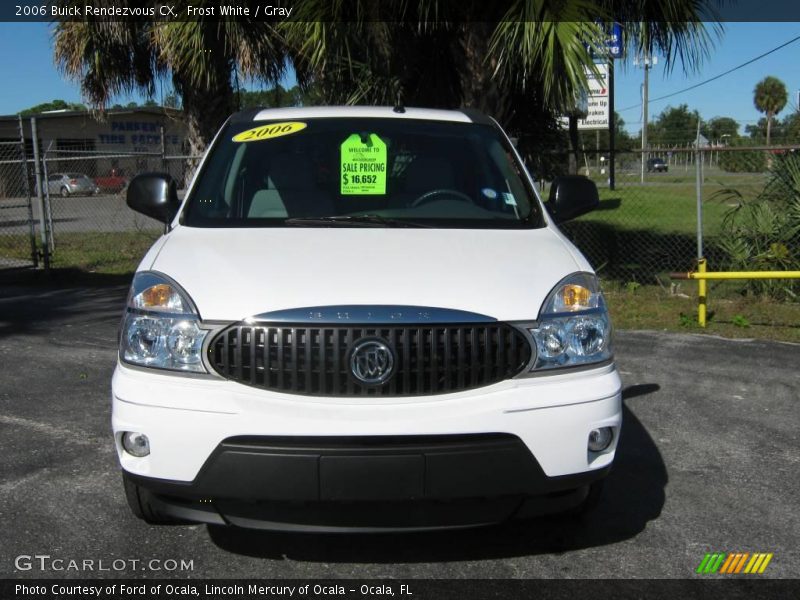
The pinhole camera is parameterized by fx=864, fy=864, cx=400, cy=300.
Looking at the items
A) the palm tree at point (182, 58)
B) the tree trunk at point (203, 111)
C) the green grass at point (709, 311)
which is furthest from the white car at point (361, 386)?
the tree trunk at point (203, 111)

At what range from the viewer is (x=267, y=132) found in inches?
173

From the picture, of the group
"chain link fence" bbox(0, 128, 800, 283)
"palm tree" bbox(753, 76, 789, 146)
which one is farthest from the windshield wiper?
"palm tree" bbox(753, 76, 789, 146)

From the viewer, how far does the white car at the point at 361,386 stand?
112 inches

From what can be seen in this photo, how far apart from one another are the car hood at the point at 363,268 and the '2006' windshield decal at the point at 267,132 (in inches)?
33.8

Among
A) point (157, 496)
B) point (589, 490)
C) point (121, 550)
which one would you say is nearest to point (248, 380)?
point (157, 496)

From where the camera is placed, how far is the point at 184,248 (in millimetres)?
3438

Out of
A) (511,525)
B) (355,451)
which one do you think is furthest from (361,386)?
(511,525)

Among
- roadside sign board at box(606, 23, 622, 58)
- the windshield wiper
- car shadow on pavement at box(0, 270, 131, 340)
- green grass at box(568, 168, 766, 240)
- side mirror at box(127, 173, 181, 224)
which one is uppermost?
roadside sign board at box(606, 23, 622, 58)

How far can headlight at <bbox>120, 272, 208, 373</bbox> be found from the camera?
9.82 ft

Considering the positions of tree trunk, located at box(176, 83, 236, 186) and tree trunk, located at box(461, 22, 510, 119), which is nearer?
tree trunk, located at box(461, 22, 510, 119)

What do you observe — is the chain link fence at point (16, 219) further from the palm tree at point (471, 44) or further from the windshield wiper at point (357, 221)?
the windshield wiper at point (357, 221)

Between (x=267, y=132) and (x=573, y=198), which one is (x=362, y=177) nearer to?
(x=267, y=132)

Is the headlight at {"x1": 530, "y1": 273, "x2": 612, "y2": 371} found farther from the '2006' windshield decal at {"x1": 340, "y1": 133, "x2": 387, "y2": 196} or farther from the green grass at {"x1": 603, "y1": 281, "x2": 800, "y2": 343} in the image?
the green grass at {"x1": 603, "y1": 281, "x2": 800, "y2": 343}

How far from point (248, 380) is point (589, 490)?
4.85 ft
